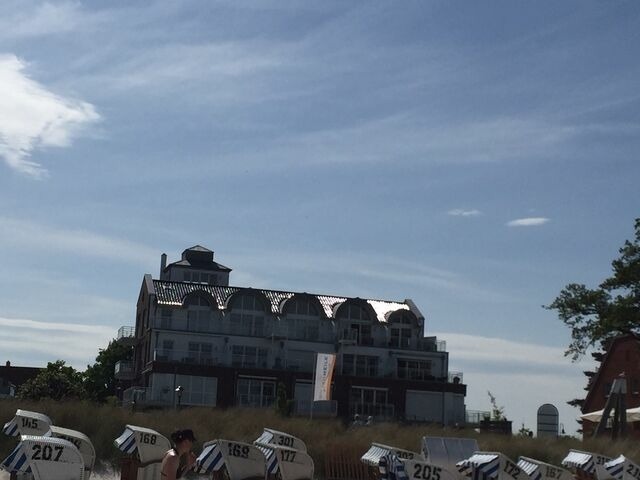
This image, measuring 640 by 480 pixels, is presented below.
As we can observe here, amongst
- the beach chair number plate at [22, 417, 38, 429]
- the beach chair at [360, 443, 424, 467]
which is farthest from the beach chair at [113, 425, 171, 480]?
the beach chair at [360, 443, 424, 467]

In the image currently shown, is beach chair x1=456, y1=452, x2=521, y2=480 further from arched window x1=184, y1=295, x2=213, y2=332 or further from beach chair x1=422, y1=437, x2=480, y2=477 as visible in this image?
arched window x1=184, y1=295, x2=213, y2=332

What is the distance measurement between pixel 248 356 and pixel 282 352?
2359 millimetres

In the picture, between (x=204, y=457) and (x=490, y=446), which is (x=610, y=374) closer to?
(x=490, y=446)

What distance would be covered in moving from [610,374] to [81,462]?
54.4 meters

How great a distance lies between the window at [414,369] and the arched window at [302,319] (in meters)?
6.44

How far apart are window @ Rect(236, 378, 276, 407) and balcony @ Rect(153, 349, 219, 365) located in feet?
7.96

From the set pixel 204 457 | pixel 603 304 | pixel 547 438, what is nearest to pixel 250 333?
pixel 603 304

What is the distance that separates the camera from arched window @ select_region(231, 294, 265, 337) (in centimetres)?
7425

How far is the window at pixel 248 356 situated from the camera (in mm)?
73250

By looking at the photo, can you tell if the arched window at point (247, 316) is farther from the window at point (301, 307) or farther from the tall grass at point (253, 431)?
the tall grass at point (253, 431)

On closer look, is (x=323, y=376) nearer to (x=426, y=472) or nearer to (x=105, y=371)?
(x=426, y=472)

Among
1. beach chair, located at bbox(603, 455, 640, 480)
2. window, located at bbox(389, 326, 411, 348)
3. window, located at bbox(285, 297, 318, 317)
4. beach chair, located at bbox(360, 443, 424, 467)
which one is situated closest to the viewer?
beach chair, located at bbox(603, 455, 640, 480)

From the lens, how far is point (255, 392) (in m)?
72.2

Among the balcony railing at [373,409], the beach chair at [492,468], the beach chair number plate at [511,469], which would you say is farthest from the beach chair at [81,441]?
the balcony railing at [373,409]
